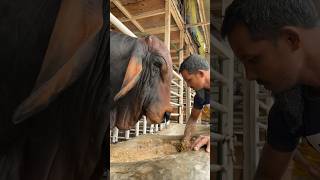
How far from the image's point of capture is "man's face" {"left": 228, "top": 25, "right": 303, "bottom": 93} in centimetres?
104

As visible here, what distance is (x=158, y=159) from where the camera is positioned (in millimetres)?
1299

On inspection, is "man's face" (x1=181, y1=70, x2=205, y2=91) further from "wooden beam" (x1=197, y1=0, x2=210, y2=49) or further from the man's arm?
the man's arm

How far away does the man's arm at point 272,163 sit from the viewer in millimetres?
1041

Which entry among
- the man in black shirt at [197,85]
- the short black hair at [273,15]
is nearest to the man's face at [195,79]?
the man in black shirt at [197,85]

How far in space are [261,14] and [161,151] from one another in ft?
1.82

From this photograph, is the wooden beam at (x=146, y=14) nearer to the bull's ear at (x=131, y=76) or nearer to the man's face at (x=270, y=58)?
the bull's ear at (x=131, y=76)

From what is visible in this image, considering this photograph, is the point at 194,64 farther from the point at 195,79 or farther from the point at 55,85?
the point at 55,85

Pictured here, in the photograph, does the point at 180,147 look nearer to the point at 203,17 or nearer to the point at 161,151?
the point at 161,151

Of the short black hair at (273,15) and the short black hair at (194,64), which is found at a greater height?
Result: the short black hair at (273,15)

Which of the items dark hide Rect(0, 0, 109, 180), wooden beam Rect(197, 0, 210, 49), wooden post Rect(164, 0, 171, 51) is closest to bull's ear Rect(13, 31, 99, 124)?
dark hide Rect(0, 0, 109, 180)

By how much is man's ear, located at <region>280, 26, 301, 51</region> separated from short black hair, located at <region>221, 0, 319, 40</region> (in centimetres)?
1

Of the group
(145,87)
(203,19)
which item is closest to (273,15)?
(203,19)

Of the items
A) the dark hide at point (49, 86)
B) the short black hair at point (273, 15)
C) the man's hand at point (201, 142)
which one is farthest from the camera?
the dark hide at point (49, 86)

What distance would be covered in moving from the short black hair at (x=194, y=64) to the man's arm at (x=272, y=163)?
316 mm
